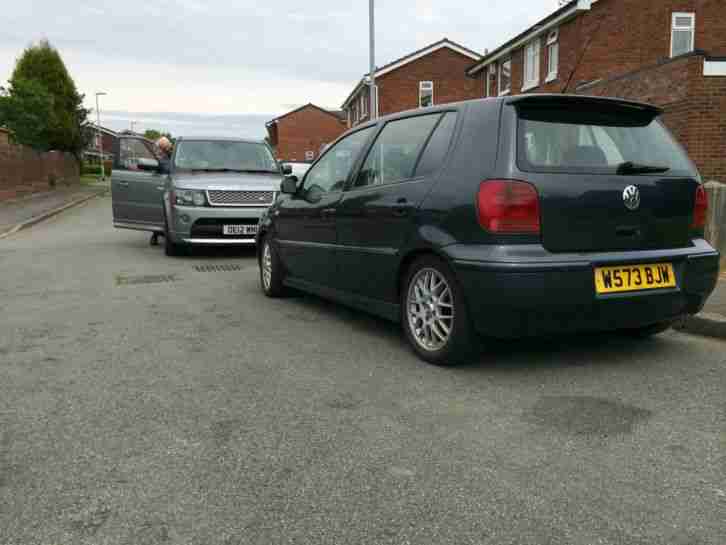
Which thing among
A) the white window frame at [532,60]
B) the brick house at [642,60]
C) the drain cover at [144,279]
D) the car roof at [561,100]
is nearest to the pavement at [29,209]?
the drain cover at [144,279]

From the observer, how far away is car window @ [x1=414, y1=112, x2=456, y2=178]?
4.37m

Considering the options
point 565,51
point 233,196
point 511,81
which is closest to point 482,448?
point 233,196

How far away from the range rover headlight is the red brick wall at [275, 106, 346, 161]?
2521 inches

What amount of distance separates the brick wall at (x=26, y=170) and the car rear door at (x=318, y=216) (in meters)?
22.3

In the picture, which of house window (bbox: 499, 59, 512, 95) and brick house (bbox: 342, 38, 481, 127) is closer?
house window (bbox: 499, 59, 512, 95)

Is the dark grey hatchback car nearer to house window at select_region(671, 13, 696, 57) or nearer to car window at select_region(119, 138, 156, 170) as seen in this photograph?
car window at select_region(119, 138, 156, 170)

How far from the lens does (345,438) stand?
3.19 m

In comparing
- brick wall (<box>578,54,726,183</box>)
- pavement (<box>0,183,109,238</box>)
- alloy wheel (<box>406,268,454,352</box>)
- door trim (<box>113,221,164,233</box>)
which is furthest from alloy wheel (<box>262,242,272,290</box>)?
pavement (<box>0,183,109,238</box>)

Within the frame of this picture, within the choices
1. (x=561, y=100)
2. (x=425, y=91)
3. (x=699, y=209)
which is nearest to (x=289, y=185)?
(x=561, y=100)

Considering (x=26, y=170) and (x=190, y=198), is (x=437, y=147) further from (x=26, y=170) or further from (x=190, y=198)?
(x=26, y=170)

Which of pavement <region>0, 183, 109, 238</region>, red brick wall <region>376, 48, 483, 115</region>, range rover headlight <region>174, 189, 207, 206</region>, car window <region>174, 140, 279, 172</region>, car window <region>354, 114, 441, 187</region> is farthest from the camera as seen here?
red brick wall <region>376, 48, 483, 115</region>

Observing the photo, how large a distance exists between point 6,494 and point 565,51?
22.6 m

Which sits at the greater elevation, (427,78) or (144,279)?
(427,78)

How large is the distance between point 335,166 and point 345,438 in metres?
3.02
